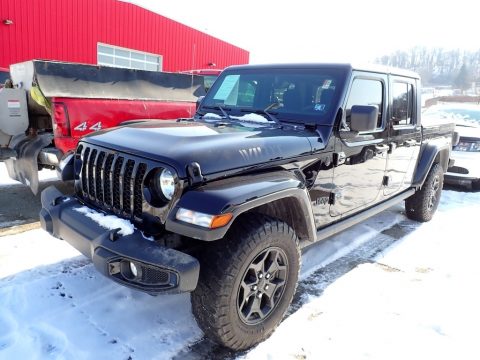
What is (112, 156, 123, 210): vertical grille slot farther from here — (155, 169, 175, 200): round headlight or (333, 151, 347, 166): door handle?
(333, 151, 347, 166): door handle

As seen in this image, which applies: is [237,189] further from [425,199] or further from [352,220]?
[425,199]

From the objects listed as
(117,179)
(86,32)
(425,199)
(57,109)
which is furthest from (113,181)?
(86,32)

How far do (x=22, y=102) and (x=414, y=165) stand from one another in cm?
518

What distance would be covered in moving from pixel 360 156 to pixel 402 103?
119 cm

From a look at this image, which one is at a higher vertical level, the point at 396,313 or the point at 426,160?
the point at 426,160

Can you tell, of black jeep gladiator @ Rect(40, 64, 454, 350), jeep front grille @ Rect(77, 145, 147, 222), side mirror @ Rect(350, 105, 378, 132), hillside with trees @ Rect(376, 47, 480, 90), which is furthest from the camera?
hillside with trees @ Rect(376, 47, 480, 90)

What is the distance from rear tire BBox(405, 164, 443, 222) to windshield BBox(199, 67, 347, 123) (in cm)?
266

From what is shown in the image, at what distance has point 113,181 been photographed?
2674 mm

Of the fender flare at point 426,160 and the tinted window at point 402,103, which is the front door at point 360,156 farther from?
the fender flare at point 426,160

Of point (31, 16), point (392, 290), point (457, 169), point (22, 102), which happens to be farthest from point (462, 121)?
point (31, 16)

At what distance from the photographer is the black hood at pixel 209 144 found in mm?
2414

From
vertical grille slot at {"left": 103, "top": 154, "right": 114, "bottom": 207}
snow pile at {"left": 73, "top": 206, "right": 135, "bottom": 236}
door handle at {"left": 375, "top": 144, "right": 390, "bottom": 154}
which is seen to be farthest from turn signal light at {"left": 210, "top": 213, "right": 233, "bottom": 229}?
door handle at {"left": 375, "top": 144, "right": 390, "bottom": 154}

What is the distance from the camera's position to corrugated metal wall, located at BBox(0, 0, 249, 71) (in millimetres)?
12070

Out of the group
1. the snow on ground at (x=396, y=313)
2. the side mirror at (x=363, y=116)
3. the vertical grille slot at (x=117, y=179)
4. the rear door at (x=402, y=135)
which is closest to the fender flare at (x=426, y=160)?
the rear door at (x=402, y=135)
